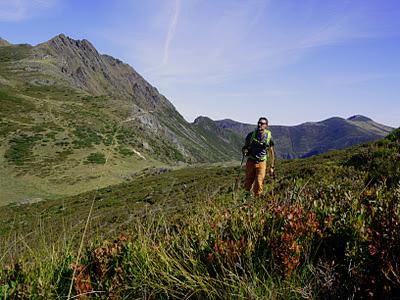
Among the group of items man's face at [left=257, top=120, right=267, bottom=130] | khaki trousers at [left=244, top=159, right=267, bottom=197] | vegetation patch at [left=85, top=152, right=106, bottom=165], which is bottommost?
vegetation patch at [left=85, top=152, right=106, bottom=165]

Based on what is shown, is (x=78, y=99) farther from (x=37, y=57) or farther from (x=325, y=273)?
(x=325, y=273)

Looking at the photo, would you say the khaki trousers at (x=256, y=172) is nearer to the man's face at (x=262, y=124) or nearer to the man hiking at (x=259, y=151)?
the man hiking at (x=259, y=151)

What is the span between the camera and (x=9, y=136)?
56.8m

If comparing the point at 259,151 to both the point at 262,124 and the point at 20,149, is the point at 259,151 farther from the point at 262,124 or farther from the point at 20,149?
the point at 20,149

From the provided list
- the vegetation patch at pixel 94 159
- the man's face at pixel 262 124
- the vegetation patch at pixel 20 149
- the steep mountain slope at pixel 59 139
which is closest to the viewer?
the man's face at pixel 262 124

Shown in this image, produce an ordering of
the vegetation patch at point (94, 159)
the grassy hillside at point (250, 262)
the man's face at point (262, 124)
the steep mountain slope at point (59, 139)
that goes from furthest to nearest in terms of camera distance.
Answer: the vegetation patch at point (94, 159), the steep mountain slope at point (59, 139), the man's face at point (262, 124), the grassy hillside at point (250, 262)

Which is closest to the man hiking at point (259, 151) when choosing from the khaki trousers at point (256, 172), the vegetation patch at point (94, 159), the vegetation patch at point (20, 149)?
the khaki trousers at point (256, 172)

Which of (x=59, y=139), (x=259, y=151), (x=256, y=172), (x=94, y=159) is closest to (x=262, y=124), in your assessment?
(x=259, y=151)

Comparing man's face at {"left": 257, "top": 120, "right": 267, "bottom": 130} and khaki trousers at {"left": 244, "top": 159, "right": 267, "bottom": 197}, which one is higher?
man's face at {"left": 257, "top": 120, "right": 267, "bottom": 130}

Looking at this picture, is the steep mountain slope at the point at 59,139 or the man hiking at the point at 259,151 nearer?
the man hiking at the point at 259,151

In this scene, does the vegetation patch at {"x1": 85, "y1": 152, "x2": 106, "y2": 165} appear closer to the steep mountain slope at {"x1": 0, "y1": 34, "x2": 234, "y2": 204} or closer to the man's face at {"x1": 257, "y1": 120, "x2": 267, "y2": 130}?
the steep mountain slope at {"x1": 0, "y1": 34, "x2": 234, "y2": 204}

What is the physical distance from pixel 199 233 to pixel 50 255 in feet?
4.39

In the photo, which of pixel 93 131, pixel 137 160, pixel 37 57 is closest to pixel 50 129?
pixel 93 131

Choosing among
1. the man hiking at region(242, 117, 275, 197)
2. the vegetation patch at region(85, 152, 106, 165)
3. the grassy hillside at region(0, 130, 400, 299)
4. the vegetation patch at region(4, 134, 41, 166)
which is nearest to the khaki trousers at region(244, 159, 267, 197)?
the man hiking at region(242, 117, 275, 197)
